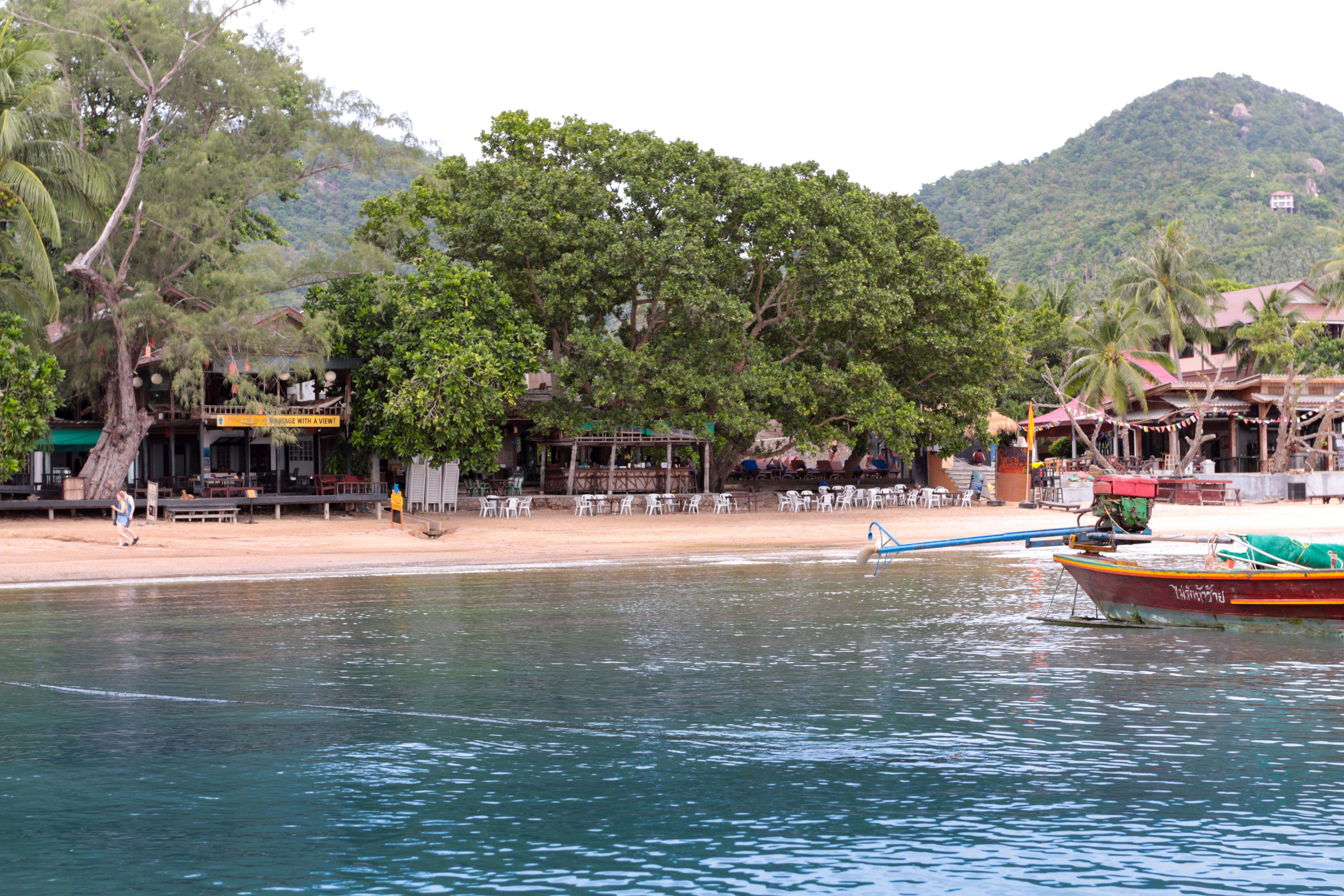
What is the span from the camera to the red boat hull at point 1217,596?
537 inches

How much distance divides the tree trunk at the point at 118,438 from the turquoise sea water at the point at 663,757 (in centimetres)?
1399

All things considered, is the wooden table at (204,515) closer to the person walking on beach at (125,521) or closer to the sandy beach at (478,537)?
the sandy beach at (478,537)

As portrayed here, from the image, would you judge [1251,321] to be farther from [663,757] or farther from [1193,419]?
[663,757]

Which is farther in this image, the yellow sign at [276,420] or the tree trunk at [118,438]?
the yellow sign at [276,420]

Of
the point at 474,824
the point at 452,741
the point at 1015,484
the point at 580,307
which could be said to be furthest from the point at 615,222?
the point at 474,824

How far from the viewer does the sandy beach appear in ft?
74.1

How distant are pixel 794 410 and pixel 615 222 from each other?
749 centimetres

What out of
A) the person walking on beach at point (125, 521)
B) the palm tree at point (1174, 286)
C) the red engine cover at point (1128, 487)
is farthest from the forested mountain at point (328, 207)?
the red engine cover at point (1128, 487)

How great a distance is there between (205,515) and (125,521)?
4.47 metres

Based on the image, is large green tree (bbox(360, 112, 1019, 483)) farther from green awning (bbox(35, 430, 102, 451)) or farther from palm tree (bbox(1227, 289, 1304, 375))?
palm tree (bbox(1227, 289, 1304, 375))

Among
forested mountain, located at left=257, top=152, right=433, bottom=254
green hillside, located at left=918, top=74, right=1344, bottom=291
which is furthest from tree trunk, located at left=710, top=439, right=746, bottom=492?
green hillside, located at left=918, top=74, right=1344, bottom=291

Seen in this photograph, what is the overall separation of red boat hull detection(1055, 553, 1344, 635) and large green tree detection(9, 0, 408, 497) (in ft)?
66.0

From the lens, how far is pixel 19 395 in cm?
2661


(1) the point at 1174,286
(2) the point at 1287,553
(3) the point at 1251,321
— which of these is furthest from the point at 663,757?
(3) the point at 1251,321
